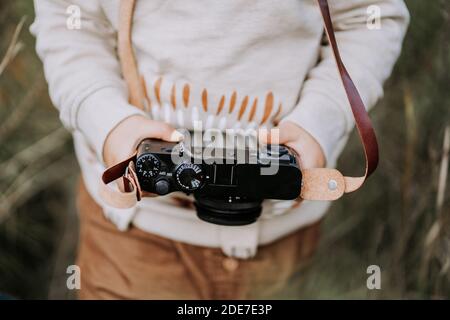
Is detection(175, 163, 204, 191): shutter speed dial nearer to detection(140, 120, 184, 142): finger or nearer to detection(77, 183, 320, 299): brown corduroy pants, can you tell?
detection(140, 120, 184, 142): finger

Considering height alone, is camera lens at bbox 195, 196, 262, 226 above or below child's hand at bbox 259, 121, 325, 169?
below

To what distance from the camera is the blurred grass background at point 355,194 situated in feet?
3.15

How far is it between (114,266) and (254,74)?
30 centimetres

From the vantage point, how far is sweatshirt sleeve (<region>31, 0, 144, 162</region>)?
0.66 m

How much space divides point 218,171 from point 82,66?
22 cm

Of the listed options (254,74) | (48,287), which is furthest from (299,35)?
(48,287)

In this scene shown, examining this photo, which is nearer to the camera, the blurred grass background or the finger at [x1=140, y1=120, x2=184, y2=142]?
the finger at [x1=140, y1=120, x2=184, y2=142]

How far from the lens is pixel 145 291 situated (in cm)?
76

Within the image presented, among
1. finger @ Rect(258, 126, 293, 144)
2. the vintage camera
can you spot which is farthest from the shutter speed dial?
finger @ Rect(258, 126, 293, 144)
